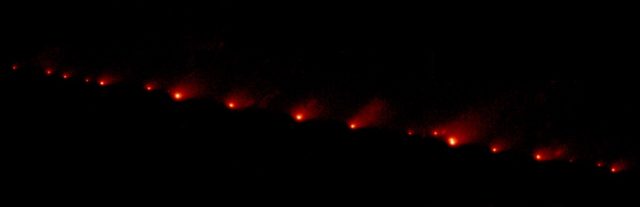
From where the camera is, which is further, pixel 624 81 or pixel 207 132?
pixel 624 81

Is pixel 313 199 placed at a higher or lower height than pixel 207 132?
lower

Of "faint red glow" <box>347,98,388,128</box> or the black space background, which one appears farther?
"faint red glow" <box>347,98,388,128</box>

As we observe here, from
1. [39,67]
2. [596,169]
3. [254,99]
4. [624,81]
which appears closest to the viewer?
[596,169]

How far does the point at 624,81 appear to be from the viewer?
351 cm

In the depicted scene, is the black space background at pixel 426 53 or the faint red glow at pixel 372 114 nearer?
the black space background at pixel 426 53

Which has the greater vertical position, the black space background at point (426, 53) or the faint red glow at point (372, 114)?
the black space background at point (426, 53)

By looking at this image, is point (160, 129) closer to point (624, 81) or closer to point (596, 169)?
point (596, 169)

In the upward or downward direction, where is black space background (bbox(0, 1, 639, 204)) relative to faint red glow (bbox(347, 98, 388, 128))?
upward

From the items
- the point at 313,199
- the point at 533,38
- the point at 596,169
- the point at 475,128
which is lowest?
the point at 313,199

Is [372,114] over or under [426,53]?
under

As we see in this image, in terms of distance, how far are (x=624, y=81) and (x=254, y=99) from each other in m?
2.69

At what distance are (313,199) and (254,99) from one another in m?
1.93

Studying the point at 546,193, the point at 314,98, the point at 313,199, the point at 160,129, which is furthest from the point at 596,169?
the point at 160,129

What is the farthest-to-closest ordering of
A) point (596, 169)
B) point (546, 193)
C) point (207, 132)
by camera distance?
point (207, 132), point (596, 169), point (546, 193)
